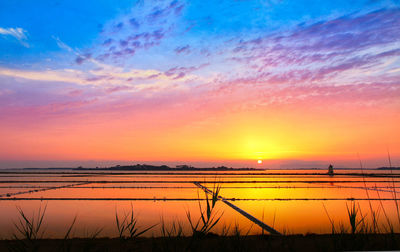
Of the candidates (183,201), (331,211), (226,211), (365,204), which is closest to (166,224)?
(226,211)

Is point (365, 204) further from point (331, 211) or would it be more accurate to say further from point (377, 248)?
point (377, 248)

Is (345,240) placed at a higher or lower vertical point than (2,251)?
higher

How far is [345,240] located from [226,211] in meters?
5.87

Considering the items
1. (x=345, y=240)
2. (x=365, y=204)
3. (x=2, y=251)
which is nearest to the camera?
(x=345, y=240)

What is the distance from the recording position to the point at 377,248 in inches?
184

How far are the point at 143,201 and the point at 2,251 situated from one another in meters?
7.10

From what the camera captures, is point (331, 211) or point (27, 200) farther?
point (27, 200)

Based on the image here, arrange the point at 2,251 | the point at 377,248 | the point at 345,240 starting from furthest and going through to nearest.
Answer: the point at 2,251 < the point at 377,248 < the point at 345,240

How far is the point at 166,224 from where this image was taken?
315 inches

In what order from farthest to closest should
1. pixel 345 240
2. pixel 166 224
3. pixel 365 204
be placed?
pixel 365 204
pixel 166 224
pixel 345 240

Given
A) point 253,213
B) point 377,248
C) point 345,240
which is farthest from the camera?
point 253,213

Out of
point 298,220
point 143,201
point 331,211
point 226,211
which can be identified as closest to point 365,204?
point 331,211

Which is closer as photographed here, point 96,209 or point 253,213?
point 253,213

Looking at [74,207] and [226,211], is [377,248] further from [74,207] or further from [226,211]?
[74,207]
